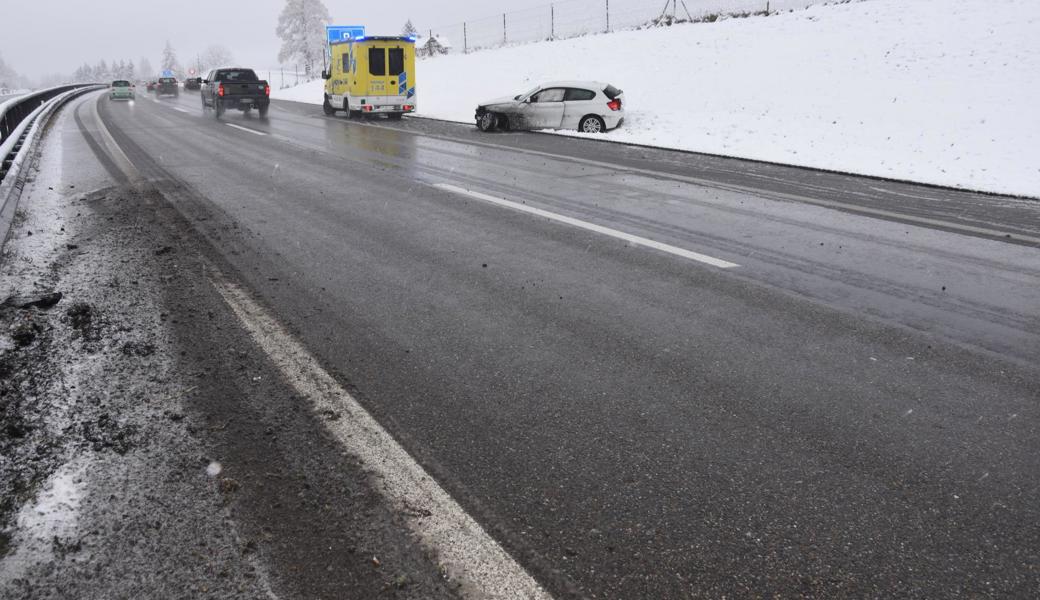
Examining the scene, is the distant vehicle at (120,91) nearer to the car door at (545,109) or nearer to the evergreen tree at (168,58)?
the car door at (545,109)

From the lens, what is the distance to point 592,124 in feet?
60.9

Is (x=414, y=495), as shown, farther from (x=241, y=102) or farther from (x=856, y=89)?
(x=241, y=102)

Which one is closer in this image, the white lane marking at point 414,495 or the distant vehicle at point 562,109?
the white lane marking at point 414,495

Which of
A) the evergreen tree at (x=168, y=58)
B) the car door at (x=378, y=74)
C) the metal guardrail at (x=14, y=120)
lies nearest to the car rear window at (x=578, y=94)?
the car door at (x=378, y=74)

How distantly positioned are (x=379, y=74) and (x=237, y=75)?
7.59 m

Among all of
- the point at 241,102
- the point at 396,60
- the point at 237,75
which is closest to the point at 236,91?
the point at 241,102

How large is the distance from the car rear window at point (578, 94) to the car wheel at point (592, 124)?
19.5 inches

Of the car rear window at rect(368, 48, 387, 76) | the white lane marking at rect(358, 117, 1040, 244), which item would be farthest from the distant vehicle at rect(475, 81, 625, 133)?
the car rear window at rect(368, 48, 387, 76)

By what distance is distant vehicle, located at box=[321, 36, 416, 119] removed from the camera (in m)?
24.2

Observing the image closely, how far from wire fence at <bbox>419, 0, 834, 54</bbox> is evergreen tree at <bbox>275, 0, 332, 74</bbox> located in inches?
1877

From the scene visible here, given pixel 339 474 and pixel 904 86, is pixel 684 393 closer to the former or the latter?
pixel 339 474

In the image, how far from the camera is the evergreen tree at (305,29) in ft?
304

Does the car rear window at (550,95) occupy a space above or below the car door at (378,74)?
below

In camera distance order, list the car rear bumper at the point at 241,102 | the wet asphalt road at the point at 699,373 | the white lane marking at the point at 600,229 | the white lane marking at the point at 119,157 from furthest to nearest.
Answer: the car rear bumper at the point at 241,102 < the white lane marking at the point at 119,157 < the white lane marking at the point at 600,229 < the wet asphalt road at the point at 699,373
